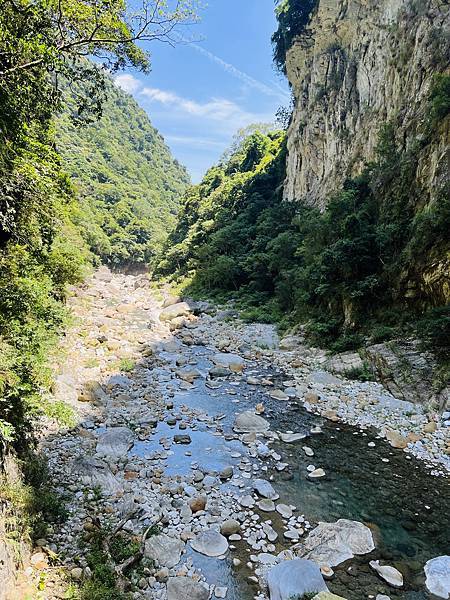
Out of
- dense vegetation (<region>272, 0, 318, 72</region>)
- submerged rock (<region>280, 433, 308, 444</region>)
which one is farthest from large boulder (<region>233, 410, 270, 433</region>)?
dense vegetation (<region>272, 0, 318, 72</region>)

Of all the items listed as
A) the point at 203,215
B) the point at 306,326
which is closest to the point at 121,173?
the point at 203,215

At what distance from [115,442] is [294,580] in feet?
14.3

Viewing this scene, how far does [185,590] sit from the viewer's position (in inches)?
162

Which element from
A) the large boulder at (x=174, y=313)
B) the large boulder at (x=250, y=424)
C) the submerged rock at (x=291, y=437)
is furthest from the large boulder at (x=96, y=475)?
the large boulder at (x=174, y=313)

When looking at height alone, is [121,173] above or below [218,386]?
above

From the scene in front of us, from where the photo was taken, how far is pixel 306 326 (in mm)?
15266

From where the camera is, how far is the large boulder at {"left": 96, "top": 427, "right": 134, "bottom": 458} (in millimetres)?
7041

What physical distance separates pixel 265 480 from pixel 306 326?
9.45m

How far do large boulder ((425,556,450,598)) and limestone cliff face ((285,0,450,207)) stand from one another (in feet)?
33.2

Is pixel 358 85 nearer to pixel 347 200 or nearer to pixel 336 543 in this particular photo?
pixel 347 200

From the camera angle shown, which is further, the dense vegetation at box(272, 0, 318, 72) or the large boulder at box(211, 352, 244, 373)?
the dense vegetation at box(272, 0, 318, 72)

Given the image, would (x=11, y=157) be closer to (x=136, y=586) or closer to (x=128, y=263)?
(x=136, y=586)

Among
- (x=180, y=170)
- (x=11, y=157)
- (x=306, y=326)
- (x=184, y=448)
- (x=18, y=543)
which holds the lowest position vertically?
(x=184, y=448)

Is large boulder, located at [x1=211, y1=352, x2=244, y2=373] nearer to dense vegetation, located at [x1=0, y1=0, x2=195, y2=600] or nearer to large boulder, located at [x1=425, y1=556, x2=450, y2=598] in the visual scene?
dense vegetation, located at [x1=0, y1=0, x2=195, y2=600]
